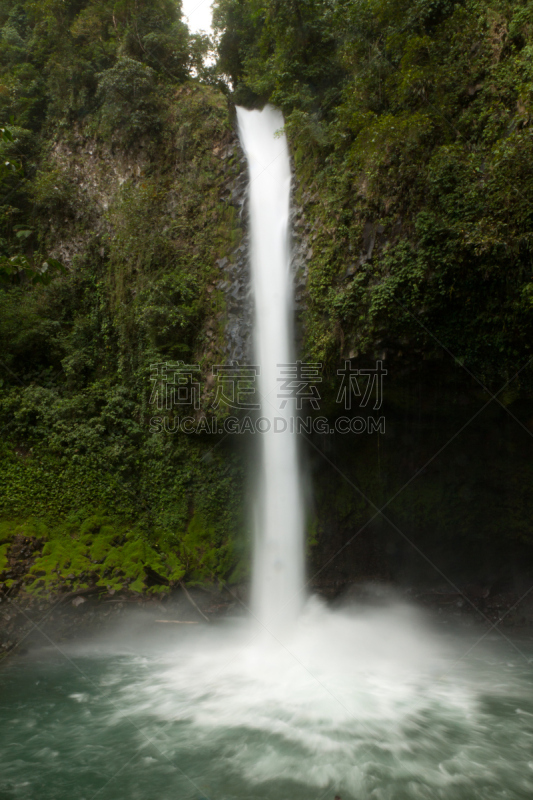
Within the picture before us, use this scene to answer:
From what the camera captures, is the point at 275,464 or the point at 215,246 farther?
the point at 215,246

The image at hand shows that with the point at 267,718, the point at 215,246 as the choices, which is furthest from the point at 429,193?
the point at 267,718

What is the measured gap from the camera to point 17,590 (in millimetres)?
8547

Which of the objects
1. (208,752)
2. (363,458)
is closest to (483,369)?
(363,458)

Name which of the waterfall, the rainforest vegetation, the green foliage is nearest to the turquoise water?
→ the waterfall

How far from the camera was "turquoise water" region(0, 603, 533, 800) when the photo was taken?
189 inches

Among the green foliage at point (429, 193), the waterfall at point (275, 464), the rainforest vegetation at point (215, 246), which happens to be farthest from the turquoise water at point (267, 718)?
the green foliage at point (429, 193)

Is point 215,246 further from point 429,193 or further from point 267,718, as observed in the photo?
point 267,718

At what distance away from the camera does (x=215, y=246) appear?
33.2 feet

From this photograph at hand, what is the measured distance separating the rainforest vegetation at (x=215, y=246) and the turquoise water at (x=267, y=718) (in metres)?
1.91

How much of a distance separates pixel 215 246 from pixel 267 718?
8455mm

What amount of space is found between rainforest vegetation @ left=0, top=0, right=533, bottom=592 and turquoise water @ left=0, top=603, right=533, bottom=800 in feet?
6.26

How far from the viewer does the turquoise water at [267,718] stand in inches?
189

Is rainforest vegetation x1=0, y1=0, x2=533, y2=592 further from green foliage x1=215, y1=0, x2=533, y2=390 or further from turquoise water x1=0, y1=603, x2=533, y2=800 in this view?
turquoise water x1=0, y1=603, x2=533, y2=800

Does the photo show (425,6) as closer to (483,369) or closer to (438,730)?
(483,369)
